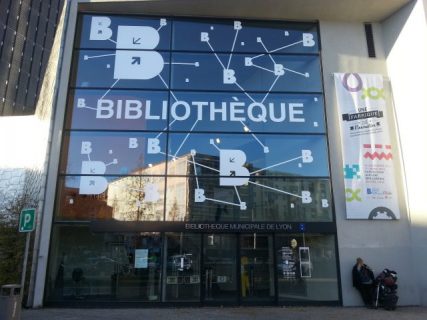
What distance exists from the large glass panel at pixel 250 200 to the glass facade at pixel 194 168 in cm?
4

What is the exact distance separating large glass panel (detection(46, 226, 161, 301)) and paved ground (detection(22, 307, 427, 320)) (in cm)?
73

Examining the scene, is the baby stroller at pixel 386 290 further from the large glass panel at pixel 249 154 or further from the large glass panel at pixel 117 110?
the large glass panel at pixel 117 110

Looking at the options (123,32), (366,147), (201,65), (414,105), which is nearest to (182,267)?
(201,65)

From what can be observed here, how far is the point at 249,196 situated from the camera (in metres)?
15.0

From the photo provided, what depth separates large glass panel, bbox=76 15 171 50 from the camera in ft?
53.2

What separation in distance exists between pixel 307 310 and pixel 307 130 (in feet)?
20.5

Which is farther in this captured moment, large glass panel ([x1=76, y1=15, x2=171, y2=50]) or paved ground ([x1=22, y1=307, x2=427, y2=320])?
large glass panel ([x1=76, y1=15, x2=171, y2=50])

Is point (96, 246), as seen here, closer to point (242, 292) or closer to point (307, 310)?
point (242, 292)

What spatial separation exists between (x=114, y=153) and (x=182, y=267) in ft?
14.8

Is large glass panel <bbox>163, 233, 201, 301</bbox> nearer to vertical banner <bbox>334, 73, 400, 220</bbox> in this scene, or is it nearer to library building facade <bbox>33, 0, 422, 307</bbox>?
library building facade <bbox>33, 0, 422, 307</bbox>

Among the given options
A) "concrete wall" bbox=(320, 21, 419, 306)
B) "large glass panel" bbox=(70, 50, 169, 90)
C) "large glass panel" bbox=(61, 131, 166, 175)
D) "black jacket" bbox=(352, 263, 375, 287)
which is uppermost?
"large glass panel" bbox=(70, 50, 169, 90)

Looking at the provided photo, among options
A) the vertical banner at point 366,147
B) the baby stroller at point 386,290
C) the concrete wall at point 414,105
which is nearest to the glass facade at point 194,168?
the vertical banner at point 366,147

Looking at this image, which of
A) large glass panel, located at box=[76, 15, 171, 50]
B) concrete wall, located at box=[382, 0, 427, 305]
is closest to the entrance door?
concrete wall, located at box=[382, 0, 427, 305]

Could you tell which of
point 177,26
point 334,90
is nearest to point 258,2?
point 177,26
